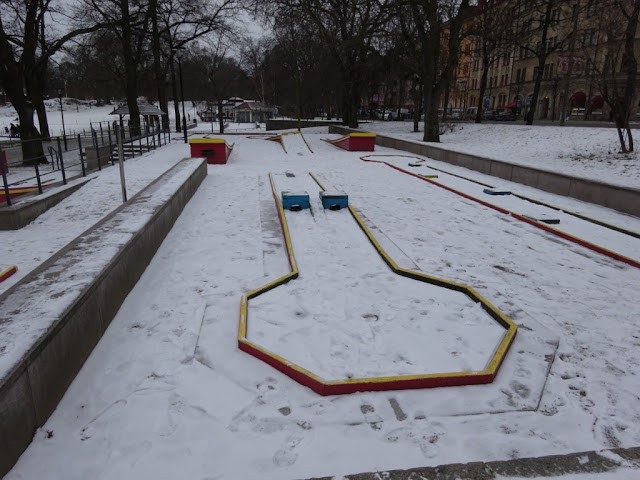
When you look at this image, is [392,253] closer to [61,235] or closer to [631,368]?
[631,368]

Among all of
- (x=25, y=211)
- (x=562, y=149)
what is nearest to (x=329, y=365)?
(x=25, y=211)

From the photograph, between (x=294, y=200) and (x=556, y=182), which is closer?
(x=294, y=200)

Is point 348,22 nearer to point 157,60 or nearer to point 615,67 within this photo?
point 157,60

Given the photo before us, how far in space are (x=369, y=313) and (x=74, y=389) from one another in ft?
9.22

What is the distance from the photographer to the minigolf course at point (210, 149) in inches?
672

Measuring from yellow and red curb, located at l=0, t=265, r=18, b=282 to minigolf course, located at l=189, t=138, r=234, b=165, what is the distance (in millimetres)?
10985

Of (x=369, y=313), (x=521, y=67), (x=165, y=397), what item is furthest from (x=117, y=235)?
(x=521, y=67)

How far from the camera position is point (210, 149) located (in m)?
17.4

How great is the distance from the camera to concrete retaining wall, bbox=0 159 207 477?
2736mm

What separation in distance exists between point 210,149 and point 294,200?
9.29m

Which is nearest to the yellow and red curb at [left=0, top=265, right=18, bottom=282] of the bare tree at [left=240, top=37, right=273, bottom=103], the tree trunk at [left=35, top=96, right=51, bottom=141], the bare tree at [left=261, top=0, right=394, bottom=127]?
the tree trunk at [left=35, top=96, right=51, bottom=141]

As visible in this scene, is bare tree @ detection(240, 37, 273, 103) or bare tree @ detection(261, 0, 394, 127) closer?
bare tree @ detection(261, 0, 394, 127)

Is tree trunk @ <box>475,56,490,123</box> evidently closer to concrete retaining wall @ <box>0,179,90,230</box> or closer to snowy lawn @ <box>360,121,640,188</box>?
snowy lawn @ <box>360,121,640,188</box>

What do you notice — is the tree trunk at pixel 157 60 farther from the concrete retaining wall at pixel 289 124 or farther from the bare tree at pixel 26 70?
the concrete retaining wall at pixel 289 124
